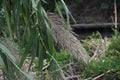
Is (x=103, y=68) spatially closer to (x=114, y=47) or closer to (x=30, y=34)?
(x=114, y=47)

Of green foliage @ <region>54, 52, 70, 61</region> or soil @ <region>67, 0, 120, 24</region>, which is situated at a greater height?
green foliage @ <region>54, 52, 70, 61</region>

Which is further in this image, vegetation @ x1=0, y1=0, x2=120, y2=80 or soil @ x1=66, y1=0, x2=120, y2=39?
soil @ x1=66, y1=0, x2=120, y2=39

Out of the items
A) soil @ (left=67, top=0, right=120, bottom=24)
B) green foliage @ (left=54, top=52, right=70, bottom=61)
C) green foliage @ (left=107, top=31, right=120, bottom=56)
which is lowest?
soil @ (left=67, top=0, right=120, bottom=24)

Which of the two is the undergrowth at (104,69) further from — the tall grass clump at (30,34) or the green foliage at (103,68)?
the tall grass clump at (30,34)

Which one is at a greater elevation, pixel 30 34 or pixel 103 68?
pixel 30 34

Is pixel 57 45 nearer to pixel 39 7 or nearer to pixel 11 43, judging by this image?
pixel 11 43

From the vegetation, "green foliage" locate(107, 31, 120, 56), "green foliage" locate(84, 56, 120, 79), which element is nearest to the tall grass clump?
the vegetation

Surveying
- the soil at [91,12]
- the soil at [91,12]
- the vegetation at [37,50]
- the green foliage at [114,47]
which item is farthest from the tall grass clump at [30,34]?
the soil at [91,12]

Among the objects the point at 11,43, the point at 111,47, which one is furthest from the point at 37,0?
the point at 111,47

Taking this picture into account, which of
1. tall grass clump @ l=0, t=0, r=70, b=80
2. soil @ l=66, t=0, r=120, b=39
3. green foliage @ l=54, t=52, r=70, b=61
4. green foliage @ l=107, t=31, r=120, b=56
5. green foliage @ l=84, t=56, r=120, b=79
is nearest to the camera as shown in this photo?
tall grass clump @ l=0, t=0, r=70, b=80

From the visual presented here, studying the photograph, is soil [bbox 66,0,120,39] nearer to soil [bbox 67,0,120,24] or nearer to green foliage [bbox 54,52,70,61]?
soil [bbox 67,0,120,24]

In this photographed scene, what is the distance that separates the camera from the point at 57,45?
3.60 meters

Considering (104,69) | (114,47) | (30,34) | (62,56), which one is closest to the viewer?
(30,34)

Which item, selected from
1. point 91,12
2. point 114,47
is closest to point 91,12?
point 91,12
